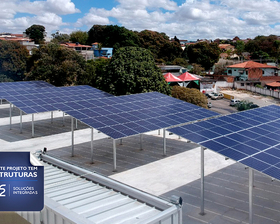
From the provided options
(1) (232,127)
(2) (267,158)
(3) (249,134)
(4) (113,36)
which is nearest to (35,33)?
(4) (113,36)

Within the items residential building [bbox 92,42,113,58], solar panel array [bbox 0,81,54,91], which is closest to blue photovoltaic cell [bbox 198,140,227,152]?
solar panel array [bbox 0,81,54,91]

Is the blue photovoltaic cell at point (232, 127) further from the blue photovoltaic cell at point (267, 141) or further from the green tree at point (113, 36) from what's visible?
the green tree at point (113, 36)

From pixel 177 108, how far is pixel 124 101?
4.30 metres

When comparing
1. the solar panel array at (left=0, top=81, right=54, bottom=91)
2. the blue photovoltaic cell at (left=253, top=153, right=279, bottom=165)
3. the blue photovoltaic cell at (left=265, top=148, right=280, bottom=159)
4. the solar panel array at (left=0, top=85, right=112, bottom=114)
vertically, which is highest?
the solar panel array at (left=0, top=81, right=54, bottom=91)

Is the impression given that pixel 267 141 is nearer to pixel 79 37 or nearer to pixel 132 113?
pixel 132 113

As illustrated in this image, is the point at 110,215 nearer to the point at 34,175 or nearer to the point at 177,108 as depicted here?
the point at 34,175

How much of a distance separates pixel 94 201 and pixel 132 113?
13216 mm

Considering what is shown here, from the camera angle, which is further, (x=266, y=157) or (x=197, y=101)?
(x=197, y=101)

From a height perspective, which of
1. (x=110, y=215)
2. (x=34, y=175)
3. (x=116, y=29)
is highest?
(x=116, y=29)

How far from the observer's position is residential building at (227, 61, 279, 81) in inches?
3206

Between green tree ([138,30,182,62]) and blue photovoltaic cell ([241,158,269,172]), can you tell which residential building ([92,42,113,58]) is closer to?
green tree ([138,30,182,62])

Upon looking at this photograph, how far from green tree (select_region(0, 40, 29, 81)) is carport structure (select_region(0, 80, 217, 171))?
37.5 m

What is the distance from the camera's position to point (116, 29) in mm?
115250

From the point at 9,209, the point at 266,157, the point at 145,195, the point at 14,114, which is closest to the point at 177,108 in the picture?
the point at 266,157
